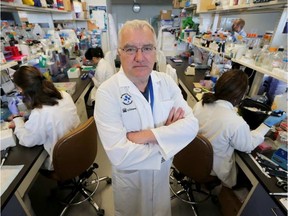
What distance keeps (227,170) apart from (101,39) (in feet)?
15.2

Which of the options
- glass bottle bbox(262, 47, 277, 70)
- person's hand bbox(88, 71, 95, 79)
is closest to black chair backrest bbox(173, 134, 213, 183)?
glass bottle bbox(262, 47, 277, 70)

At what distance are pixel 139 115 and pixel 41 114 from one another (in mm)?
686

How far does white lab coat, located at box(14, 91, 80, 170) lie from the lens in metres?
1.09

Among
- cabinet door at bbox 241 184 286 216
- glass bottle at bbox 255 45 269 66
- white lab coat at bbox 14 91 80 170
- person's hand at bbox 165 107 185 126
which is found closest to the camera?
cabinet door at bbox 241 184 286 216

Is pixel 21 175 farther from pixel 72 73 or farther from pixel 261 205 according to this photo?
pixel 72 73

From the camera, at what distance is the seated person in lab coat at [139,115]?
0.83 meters

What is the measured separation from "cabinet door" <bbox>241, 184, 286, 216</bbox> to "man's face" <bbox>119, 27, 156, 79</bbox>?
2.82 feet

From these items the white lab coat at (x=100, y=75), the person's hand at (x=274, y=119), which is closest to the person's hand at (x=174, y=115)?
the person's hand at (x=274, y=119)

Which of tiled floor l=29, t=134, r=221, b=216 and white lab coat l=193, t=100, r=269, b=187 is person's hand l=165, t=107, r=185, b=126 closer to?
white lab coat l=193, t=100, r=269, b=187

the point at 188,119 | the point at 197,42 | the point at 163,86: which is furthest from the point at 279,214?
the point at 197,42

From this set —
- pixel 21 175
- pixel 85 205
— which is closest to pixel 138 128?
→ pixel 21 175

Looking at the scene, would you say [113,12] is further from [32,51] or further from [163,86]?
[163,86]

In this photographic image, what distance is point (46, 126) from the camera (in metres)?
1.15

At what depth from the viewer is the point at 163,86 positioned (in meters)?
1.00
